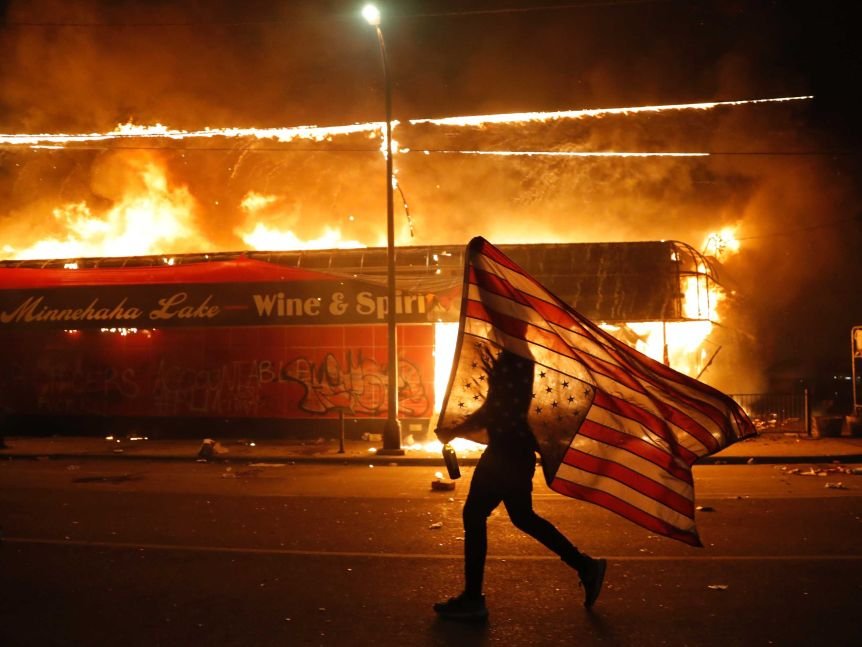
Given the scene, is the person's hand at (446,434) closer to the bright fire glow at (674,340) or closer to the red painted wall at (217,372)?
the red painted wall at (217,372)

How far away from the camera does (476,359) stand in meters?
5.14

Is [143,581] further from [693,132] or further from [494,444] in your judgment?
[693,132]

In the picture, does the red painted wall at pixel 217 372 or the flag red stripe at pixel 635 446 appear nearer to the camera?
the flag red stripe at pixel 635 446

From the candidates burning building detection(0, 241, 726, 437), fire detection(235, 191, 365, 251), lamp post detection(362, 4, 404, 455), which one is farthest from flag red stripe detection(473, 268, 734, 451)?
fire detection(235, 191, 365, 251)

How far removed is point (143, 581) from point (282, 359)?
13.5 m

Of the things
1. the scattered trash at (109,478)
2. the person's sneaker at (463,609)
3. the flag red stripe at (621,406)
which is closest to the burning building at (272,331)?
the scattered trash at (109,478)

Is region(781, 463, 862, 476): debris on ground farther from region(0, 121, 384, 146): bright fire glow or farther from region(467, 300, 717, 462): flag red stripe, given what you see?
region(0, 121, 384, 146): bright fire glow

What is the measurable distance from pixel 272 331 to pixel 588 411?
15.1m

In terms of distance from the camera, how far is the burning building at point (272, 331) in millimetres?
18906

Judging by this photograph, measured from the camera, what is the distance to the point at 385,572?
637 cm

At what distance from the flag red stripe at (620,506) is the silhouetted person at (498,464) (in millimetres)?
236

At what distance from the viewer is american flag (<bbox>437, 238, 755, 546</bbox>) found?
5117 millimetres

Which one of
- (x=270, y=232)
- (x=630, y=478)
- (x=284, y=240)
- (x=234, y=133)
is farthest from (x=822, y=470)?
(x=234, y=133)

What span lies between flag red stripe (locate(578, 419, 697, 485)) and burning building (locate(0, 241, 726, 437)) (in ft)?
41.6
